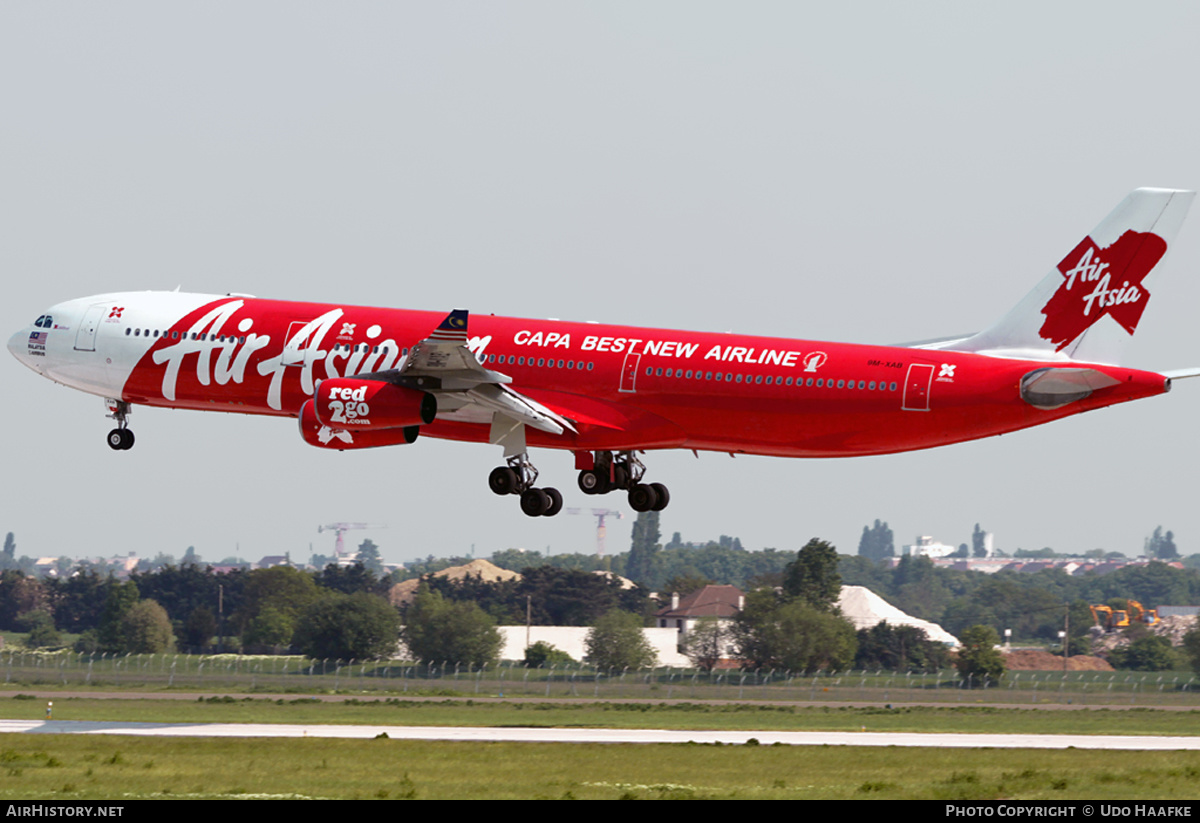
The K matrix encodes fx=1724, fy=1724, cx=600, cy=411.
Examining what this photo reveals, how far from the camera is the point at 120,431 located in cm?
5931

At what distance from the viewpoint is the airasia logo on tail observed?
4672 cm

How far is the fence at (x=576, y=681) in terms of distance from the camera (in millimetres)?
88312

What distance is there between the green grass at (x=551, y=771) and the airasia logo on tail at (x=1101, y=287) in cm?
1234

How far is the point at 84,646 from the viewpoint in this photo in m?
122

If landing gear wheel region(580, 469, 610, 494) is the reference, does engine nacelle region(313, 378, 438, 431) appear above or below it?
above

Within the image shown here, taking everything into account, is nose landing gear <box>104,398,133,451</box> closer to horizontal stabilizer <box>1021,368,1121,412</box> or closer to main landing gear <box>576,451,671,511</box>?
main landing gear <box>576,451,671,511</box>

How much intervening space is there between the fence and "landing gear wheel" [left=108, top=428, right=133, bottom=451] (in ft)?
92.3

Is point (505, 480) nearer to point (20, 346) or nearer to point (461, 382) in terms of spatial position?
point (461, 382)

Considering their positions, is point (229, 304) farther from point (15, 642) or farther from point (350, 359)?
point (15, 642)

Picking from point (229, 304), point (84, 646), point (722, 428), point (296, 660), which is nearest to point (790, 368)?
point (722, 428)

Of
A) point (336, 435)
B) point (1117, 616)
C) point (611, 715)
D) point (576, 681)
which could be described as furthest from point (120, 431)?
point (1117, 616)

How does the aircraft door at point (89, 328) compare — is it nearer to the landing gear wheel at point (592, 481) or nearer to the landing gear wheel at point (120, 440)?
the landing gear wheel at point (120, 440)

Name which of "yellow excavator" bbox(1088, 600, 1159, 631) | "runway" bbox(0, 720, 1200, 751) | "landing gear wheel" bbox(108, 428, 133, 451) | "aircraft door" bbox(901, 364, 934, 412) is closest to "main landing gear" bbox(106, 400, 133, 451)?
"landing gear wheel" bbox(108, 428, 133, 451)

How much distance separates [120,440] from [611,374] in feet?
61.9
